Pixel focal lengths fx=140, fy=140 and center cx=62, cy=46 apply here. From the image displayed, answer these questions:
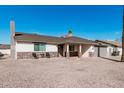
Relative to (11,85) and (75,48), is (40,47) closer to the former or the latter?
(75,48)

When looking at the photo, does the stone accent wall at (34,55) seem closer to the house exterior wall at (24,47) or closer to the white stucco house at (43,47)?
the white stucco house at (43,47)

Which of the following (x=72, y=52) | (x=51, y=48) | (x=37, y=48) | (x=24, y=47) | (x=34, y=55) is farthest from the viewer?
(x=72, y=52)

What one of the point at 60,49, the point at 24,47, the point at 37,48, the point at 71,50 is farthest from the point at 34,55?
the point at 71,50

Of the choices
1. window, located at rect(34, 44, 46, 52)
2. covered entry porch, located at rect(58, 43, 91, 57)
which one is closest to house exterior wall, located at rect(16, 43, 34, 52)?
window, located at rect(34, 44, 46, 52)

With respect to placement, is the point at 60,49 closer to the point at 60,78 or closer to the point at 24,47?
the point at 24,47

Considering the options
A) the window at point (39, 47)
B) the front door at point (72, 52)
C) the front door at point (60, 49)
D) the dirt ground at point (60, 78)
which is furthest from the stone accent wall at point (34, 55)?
the dirt ground at point (60, 78)

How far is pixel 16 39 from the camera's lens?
17.2m

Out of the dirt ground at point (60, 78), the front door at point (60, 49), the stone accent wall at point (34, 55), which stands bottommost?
the dirt ground at point (60, 78)

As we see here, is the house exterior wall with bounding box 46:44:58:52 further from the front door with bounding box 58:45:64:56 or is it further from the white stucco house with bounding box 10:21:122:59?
the front door with bounding box 58:45:64:56
